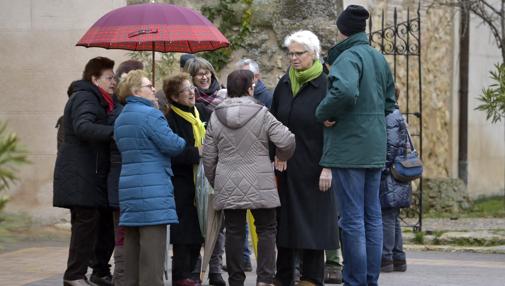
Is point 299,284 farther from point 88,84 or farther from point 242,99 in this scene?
point 88,84

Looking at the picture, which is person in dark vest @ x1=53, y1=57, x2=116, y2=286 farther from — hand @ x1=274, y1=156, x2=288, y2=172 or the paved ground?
hand @ x1=274, y1=156, x2=288, y2=172

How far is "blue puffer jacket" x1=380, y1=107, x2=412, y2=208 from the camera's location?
10180mm

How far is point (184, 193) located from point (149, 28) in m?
1.22

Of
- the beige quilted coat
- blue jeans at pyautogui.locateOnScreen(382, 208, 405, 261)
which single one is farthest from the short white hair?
blue jeans at pyautogui.locateOnScreen(382, 208, 405, 261)

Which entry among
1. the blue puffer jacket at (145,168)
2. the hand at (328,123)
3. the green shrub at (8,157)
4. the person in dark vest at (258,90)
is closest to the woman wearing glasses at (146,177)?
the blue puffer jacket at (145,168)

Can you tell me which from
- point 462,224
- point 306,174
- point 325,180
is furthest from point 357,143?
point 462,224

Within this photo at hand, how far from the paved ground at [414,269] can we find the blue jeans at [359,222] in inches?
47.7

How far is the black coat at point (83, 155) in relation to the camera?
8805 millimetres

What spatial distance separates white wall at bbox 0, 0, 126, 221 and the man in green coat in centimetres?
456

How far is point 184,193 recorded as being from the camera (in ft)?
29.8

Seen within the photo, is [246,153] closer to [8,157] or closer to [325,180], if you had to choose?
[325,180]

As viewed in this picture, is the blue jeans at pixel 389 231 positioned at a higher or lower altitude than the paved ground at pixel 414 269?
higher

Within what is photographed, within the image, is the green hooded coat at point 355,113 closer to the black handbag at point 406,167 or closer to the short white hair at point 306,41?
the short white hair at point 306,41

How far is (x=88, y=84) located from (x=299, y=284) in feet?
6.88
